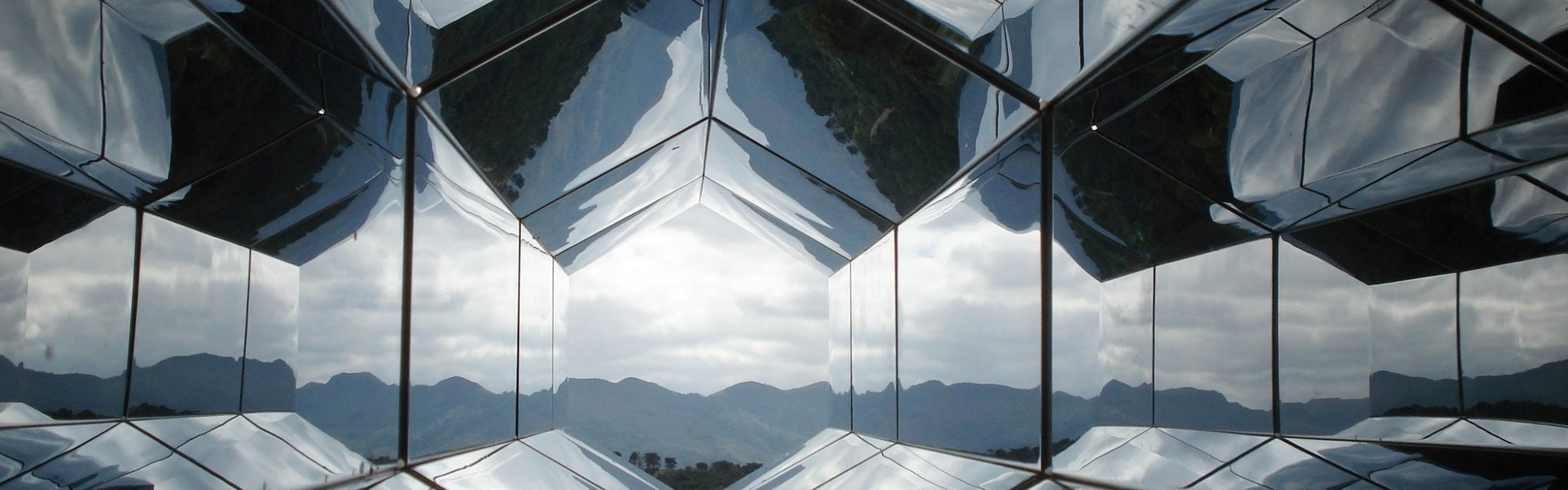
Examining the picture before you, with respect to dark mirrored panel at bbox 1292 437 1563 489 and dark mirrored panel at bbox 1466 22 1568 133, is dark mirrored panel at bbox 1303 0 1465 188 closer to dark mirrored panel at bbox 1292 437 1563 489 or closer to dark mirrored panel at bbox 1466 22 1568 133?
dark mirrored panel at bbox 1466 22 1568 133

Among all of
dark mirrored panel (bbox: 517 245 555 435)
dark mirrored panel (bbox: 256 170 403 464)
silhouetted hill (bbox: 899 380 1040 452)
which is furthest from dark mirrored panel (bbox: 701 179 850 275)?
dark mirrored panel (bbox: 256 170 403 464)

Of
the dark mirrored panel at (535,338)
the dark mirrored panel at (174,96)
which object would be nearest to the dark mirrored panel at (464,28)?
the dark mirrored panel at (174,96)

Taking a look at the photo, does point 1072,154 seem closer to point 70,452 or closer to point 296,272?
point 296,272

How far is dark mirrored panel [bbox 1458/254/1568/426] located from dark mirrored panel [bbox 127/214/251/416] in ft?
9.18

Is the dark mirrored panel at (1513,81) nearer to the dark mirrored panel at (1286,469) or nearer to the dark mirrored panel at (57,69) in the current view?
the dark mirrored panel at (1286,469)

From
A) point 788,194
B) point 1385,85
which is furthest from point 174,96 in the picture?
point 788,194

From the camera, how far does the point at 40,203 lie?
6.01ft

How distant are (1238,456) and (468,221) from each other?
15.0 feet

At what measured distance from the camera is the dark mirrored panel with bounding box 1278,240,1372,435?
2.46 meters

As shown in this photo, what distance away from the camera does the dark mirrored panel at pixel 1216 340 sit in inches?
112

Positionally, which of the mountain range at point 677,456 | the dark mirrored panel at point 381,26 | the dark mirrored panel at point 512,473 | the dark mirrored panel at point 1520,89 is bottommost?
the dark mirrored panel at point 512,473

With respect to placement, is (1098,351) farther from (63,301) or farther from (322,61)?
(63,301)

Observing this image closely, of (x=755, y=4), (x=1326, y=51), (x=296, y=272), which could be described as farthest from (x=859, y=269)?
(x=1326, y=51)

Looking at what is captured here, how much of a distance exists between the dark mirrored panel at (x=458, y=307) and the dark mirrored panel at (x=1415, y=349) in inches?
153
